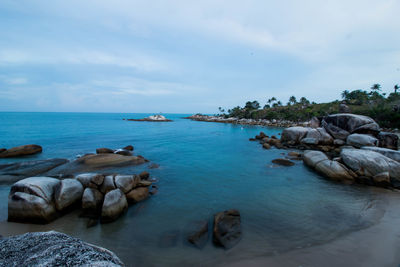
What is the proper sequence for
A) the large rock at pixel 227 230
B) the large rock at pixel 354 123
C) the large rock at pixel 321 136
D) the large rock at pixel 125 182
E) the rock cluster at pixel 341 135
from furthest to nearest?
the large rock at pixel 321 136 → the large rock at pixel 354 123 → the rock cluster at pixel 341 135 → the large rock at pixel 125 182 → the large rock at pixel 227 230

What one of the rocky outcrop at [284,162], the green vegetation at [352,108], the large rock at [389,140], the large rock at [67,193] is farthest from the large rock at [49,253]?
the green vegetation at [352,108]

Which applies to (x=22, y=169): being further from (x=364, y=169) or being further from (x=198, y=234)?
(x=364, y=169)

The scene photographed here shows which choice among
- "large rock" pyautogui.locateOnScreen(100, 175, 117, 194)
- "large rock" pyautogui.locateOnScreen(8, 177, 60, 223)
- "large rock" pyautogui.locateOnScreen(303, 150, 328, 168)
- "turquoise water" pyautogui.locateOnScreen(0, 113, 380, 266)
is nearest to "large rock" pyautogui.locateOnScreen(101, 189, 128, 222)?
"turquoise water" pyautogui.locateOnScreen(0, 113, 380, 266)

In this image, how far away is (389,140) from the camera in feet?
67.9

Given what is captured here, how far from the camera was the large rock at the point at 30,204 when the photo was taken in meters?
7.05

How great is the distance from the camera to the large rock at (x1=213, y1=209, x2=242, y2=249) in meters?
6.25

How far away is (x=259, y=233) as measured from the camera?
273 inches

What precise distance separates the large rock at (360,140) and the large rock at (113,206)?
26.9m

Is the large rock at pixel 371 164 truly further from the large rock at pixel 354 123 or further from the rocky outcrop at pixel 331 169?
the large rock at pixel 354 123

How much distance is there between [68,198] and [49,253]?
22.1 feet

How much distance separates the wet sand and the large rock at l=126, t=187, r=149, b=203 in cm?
579

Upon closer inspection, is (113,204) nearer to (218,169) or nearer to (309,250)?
(309,250)

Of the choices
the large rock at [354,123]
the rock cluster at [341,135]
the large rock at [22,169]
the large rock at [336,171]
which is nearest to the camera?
the large rock at [22,169]

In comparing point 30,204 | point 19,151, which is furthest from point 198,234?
point 19,151
